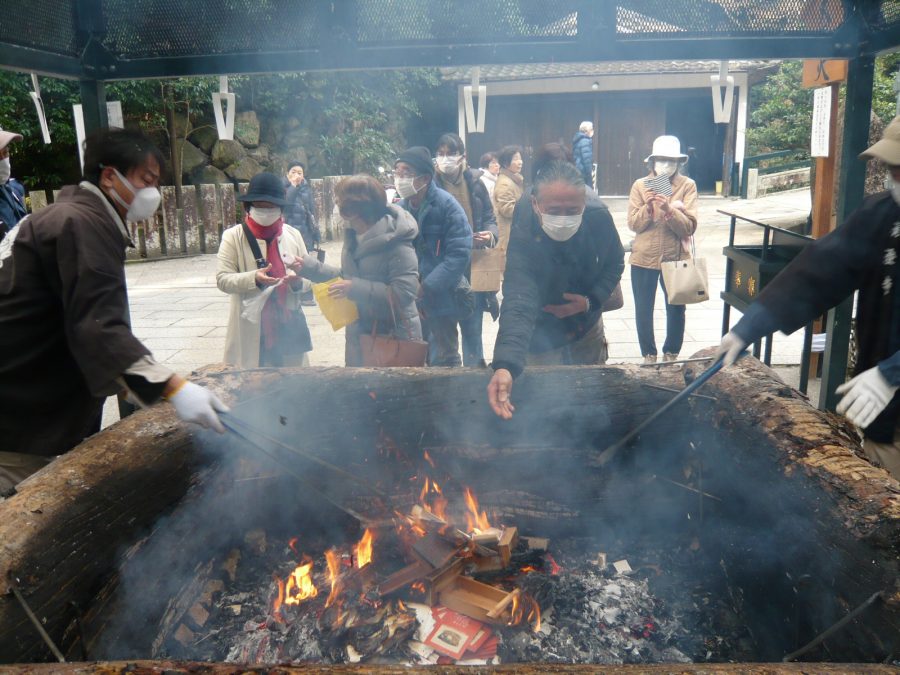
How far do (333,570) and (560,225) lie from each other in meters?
1.95

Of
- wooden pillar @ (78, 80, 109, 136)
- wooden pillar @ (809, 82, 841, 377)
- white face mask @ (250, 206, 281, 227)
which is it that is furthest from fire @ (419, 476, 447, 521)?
wooden pillar @ (809, 82, 841, 377)

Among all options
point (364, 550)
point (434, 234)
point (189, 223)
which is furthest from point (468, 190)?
point (189, 223)

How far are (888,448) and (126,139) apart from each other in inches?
124

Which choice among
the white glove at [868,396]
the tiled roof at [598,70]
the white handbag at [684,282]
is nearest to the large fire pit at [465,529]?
the white glove at [868,396]

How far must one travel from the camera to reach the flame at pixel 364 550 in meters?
3.10

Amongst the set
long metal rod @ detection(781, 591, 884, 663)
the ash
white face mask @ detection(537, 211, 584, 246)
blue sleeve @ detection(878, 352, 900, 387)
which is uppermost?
white face mask @ detection(537, 211, 584, 246)

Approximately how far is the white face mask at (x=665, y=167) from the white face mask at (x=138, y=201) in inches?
173

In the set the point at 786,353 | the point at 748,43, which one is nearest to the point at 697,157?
the point at 786,353

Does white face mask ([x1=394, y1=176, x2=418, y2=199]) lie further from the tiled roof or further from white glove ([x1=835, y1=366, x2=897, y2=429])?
the tiled roof

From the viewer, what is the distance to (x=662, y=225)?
5.88m

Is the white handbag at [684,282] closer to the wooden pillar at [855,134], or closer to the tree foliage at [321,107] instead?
the wooden pillar at [855,134]

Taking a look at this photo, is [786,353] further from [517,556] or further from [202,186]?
[202,186]

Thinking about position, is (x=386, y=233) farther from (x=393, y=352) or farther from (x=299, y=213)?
(x=299, y=213)

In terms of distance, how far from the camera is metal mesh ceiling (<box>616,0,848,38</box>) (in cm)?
365
